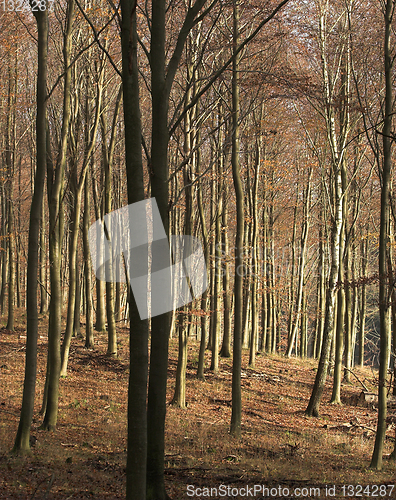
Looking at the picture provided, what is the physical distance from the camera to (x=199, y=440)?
8.01 meters

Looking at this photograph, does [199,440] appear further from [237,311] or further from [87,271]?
[87,271]

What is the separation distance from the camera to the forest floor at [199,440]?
209 inches

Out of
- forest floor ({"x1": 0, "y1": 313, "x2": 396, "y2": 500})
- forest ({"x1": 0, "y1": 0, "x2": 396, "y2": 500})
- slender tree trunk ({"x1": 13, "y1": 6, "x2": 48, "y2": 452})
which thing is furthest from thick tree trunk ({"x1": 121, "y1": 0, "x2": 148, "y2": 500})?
slender tree trunk ({"x1": 13, "y1": 6, "x2": 48, "y2": 452})

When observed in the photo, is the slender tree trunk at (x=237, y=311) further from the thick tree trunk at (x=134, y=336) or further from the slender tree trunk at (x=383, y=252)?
the thick tree trunk at (x=134, y=336)

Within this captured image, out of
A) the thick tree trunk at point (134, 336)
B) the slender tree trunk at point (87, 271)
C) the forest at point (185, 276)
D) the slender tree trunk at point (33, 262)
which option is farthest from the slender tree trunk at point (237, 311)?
the slender tree trunk at point (87, 271)

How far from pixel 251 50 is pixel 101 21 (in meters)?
4.07

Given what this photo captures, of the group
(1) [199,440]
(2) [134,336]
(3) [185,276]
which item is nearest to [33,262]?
(2) [134,336]

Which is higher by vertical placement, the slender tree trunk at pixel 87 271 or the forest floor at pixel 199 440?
the slender tree trunk at pixel 87 271

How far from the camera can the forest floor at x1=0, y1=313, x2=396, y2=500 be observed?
17.4 feet

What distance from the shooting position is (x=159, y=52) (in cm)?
424

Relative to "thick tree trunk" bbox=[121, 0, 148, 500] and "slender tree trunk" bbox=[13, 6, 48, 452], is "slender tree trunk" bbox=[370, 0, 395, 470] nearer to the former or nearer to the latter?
"thick tree trunk" bbox=[121, 0, 148, 500]

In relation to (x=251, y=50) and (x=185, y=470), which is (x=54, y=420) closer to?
(x=185, y=470)

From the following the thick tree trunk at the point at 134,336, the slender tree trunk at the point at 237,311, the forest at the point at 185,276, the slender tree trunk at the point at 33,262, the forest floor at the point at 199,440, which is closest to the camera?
the thick tree trunk at the point at 134,336

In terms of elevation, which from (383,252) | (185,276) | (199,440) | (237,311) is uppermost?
(383,252)
